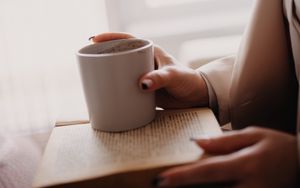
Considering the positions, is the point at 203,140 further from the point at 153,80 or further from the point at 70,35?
the point at 70,35

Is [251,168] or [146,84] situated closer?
[251,168]

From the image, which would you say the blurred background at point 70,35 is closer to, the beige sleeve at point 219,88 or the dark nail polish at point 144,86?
the beige sleeve at point 219,88

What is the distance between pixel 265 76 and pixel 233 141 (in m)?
0.22

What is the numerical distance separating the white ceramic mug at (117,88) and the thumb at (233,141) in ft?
0.41

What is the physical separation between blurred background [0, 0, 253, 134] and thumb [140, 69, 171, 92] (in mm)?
584

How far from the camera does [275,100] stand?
61cm

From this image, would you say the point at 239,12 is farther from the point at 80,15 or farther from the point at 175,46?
the point at 80,15

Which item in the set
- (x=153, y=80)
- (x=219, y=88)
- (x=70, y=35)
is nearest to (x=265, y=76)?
(x=219, y=88)

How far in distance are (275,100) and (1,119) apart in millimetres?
866

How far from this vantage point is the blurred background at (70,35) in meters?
1.08

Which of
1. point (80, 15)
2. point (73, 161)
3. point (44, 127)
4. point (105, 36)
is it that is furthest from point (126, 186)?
point (44, 127)

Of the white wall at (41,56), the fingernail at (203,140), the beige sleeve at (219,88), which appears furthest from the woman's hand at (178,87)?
the white wall at (41,56)

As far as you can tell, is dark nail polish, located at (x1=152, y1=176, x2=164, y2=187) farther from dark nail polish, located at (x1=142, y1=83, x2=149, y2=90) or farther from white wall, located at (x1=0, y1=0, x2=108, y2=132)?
white wall, located at (x1=0, y1=0, x2=108, y2=132)

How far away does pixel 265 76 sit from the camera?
0.60 metres
